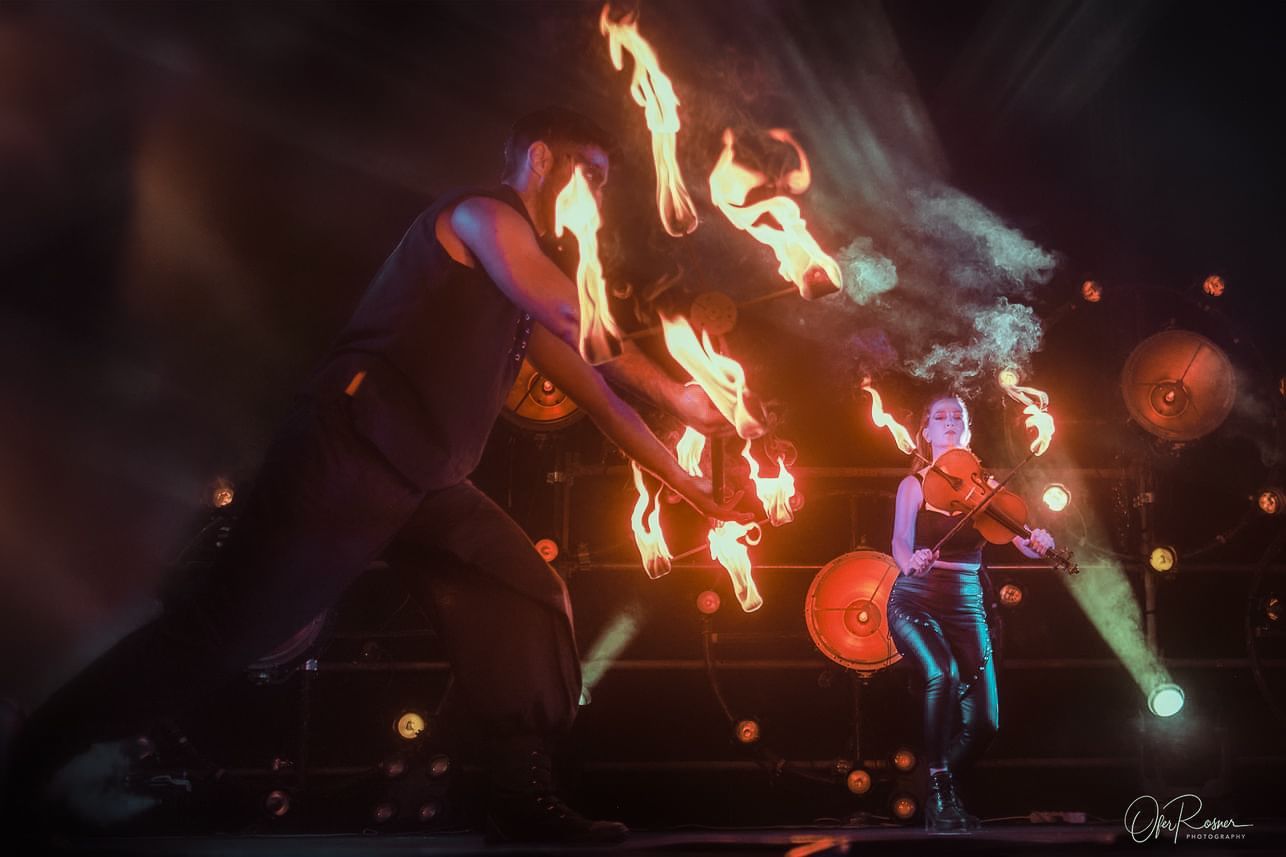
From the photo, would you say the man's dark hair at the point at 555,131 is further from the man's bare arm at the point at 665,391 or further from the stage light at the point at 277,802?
the stage light at the point at 277,802

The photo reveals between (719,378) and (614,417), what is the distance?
42 cm

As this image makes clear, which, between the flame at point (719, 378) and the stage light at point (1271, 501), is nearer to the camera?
the flame at point (719, 378)

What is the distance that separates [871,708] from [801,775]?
82 cm

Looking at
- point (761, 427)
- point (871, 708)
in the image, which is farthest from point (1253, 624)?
point (761, 427)

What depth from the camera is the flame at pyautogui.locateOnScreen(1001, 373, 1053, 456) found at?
6043mm

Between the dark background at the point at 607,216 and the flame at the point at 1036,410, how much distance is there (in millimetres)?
181

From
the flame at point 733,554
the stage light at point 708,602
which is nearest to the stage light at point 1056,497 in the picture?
the flame at point 733,554

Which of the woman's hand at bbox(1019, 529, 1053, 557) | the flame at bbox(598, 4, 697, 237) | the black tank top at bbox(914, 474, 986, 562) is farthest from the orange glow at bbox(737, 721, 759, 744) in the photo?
the flame at bbox(598, 4, 697, 237)

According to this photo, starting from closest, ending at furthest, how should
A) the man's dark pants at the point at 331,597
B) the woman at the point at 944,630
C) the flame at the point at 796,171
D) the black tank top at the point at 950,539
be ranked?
the man's dark pants at the point at 331,597, the woman at the point at 944,630, the black tank top at the point at 950,539, the flame at the point at 796,171

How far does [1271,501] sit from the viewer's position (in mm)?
6445

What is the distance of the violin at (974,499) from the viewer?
5562 millimetres

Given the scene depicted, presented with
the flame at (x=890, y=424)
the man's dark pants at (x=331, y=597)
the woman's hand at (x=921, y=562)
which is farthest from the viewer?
the flame at (x=890, y=424)

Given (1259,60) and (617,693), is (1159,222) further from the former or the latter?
(617,693)

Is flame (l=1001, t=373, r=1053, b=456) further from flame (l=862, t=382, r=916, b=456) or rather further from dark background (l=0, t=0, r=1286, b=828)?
flame (l=862, t=382, r=916, b=456)
